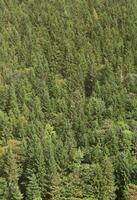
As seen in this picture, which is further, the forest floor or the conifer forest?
the conifer forest

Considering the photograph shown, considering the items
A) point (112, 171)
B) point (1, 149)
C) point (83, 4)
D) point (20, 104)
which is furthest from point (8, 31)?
point (112, 171)

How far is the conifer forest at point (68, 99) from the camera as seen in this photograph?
248 ft

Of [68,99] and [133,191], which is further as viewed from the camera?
[68,99]

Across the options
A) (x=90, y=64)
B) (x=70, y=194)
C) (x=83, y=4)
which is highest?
(x=83, y=4)

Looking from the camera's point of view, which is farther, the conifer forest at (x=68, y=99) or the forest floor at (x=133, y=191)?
the conifer forest at (x=68, y=99)

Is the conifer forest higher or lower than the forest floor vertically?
higher

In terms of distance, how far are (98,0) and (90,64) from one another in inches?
1570

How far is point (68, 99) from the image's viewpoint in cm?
11206

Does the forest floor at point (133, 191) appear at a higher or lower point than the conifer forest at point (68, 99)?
lower

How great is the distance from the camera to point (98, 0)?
16138cm

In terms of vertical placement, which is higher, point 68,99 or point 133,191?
point 68,99

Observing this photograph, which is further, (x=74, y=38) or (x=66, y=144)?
(x=74, y=38)

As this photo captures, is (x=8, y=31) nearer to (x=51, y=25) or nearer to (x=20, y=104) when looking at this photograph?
(x=51, y=25)

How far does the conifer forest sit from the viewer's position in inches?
2975
